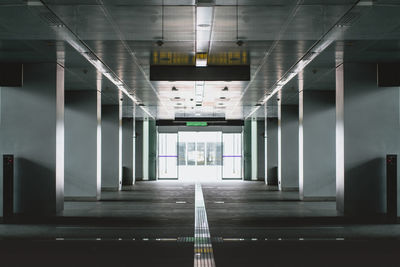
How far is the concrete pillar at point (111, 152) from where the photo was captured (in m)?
26.2

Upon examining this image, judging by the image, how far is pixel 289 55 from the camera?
14.5 meters

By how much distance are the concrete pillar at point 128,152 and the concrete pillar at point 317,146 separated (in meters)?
14.2

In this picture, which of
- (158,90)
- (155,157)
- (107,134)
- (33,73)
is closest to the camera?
(33,73)

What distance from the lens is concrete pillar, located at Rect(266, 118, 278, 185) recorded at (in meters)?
32.6

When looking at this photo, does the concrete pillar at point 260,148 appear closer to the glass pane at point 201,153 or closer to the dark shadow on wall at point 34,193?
the glass pane at point 201,153

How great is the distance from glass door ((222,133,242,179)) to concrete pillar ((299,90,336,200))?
22703 millimetres

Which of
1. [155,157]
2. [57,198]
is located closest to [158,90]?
[57,198]

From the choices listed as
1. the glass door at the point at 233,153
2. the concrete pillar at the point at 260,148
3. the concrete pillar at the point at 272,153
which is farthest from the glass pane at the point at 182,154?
the concrete pillar at the point at 272,153

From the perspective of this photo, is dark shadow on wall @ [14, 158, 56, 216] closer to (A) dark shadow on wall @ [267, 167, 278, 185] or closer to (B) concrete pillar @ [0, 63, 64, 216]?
(B) concrete pillar @ [0, 63, 64, 216]

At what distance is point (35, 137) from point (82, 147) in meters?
5.76

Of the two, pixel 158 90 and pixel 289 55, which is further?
pixel 158 90

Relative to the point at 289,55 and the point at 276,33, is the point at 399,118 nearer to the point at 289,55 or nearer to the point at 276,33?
the point at 289,55

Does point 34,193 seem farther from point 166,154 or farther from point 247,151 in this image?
point 166,154

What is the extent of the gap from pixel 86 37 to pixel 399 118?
30.0 feet
